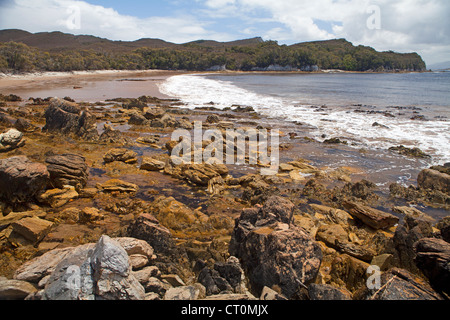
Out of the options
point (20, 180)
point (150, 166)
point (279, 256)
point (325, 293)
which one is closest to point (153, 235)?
point (279, 256)

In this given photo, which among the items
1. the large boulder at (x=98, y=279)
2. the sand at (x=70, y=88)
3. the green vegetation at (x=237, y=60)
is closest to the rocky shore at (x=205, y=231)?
the large boulder at (x=98, y=279)

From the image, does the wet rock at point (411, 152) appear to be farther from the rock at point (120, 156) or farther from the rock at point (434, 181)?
the rock at point (120, 156)

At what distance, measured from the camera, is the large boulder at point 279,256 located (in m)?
3.86

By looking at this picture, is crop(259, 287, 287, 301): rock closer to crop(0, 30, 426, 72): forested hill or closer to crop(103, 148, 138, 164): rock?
crop(103, 148, 138, 164): rock

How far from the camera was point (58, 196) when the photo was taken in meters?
6.96

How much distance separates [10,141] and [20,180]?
5.35 metres

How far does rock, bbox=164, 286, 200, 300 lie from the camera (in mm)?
3635

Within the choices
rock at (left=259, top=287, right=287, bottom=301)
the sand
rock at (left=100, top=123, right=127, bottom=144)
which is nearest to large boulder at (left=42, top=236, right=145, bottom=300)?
rock at (left=259, top=287, right=287, bottom=301)

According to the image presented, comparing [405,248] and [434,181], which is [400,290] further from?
[434,181]

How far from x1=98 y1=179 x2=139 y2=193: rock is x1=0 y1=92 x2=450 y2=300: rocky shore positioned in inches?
1.6

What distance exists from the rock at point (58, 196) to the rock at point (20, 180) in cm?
20

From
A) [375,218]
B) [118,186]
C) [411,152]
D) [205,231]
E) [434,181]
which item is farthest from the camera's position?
[411,152]
